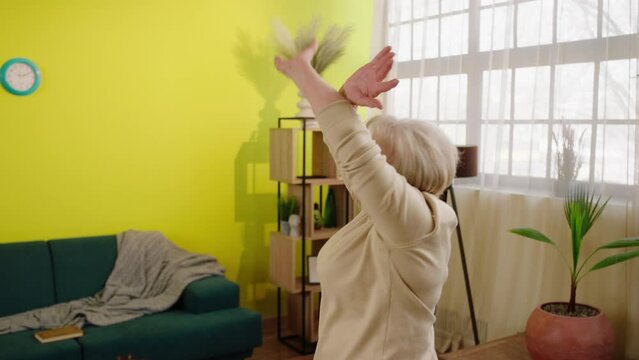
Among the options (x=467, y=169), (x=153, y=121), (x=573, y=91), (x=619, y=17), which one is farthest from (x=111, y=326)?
(x=619, y=17)

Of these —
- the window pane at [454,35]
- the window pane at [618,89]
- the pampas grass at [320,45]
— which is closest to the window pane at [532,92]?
the window pane at [618,89]

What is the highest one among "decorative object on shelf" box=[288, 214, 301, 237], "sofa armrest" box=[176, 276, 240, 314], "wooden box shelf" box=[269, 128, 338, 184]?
"wooden box shelf" box=[269, 128, 338, 184]

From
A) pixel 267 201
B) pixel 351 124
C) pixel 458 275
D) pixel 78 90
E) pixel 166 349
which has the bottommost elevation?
pixel 166 349

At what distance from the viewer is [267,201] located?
488 cm

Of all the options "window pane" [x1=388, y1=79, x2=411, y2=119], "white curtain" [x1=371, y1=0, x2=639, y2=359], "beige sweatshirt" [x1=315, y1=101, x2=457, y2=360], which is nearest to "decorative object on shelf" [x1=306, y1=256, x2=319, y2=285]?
"white curtain" [x1=371, y1=0, x2=639, y2=359]

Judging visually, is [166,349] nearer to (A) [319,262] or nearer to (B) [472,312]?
(B) [472,312]

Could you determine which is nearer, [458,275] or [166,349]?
[166,349]

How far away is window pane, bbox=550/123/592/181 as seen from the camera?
3.33m

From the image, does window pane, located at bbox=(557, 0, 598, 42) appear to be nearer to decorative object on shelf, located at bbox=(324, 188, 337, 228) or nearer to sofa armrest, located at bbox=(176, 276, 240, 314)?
decorative object on shelf, located at bbox=(324, 188, 337, 228)

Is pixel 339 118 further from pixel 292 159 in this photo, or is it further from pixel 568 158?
pixel 292 159

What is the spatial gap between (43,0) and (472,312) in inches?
127

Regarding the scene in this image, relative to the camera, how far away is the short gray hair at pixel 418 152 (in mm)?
1295

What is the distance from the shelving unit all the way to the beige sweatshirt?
2.75 m

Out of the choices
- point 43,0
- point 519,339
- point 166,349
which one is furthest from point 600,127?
point 43,0
